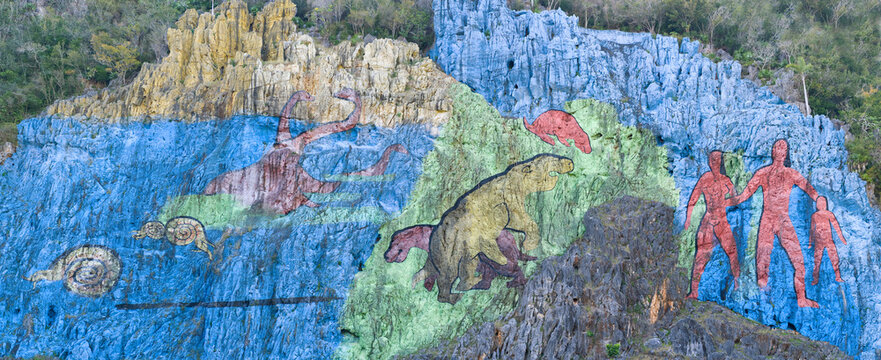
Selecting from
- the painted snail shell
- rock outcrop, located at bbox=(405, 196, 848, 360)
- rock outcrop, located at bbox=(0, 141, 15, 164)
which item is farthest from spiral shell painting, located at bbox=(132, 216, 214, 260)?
rock outcrop, located at bbox=(405, 196, 848, 360)

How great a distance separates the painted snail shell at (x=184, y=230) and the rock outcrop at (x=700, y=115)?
32.9ft

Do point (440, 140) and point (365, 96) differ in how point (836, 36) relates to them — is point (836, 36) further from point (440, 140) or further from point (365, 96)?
point (365, 96)

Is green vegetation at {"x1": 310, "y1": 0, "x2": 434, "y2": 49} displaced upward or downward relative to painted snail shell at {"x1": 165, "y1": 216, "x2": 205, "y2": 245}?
upward

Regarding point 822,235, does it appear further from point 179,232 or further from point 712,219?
point 179,232

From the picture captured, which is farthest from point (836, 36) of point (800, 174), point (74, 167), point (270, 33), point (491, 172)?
point (74, 167)

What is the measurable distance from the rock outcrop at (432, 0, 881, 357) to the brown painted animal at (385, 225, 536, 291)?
484cm

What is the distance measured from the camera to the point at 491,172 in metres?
21.5

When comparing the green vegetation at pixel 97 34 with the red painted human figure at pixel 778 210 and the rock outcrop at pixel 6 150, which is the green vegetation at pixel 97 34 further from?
the red painted human figure at pixel 778 210

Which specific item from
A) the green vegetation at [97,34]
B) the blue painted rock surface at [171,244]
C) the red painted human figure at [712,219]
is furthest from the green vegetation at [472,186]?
the green vegetation at [97,34]

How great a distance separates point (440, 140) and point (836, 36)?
18355 mm

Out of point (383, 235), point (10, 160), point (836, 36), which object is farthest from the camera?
point (836, 36)

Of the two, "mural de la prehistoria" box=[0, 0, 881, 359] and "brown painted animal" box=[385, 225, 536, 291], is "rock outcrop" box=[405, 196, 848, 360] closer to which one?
"mural de la prehistoria" box=[0, 0, 881, 359]

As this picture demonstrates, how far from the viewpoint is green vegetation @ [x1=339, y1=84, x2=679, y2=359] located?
63.4 ft

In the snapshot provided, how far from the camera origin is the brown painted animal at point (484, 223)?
2012cm
